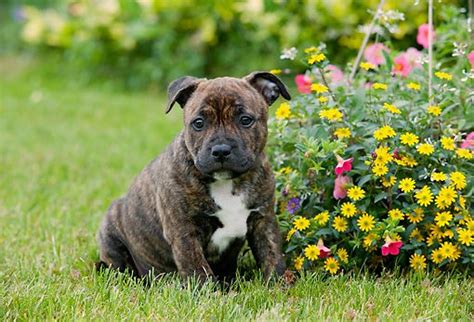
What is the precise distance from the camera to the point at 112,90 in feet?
37.7

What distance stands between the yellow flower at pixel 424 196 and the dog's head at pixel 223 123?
82 cm

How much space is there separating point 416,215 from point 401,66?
4.14 ft

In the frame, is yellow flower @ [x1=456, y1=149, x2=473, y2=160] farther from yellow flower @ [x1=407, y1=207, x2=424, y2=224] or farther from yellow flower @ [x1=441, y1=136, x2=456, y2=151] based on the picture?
yellow flower @ [x1=407, y1=207, x2=424, y2=224]

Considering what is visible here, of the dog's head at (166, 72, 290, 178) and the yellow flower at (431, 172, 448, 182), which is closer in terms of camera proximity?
the dog's head at (166, 72, 290, 178)

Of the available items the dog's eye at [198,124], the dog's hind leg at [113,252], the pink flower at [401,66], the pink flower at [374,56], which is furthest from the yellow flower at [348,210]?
the pink flower at [374,56]

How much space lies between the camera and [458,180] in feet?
13.9

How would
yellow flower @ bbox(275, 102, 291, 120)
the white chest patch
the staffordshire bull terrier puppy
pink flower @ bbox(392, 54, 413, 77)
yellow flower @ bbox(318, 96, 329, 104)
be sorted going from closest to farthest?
the staffordshire bull terrier puppy, the white chest patch, yellow flower @ bbox(318, 96, 329, 104), yellow flower @ bbox(275, 102, 291, 120), pink flower @ bbox(392, 54, 413, 77)

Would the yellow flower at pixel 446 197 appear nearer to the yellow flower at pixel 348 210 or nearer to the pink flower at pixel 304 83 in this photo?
the yellow flower at pixel 348 210

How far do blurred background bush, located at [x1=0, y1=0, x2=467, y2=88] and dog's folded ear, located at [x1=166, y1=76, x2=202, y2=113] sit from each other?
559cm

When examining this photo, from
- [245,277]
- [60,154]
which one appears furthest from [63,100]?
[245,277]

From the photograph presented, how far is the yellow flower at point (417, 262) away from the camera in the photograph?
432 centimetres

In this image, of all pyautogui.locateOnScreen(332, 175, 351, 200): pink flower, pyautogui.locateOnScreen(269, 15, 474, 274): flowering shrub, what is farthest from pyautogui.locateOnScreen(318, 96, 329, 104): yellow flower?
pyautogui.locateOnScreen(332, 175, 351, 200): pink flower

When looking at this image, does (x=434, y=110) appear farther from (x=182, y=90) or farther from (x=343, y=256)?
(x=182, y=90)

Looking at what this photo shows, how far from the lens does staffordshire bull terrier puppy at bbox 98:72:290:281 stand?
4043 mm
